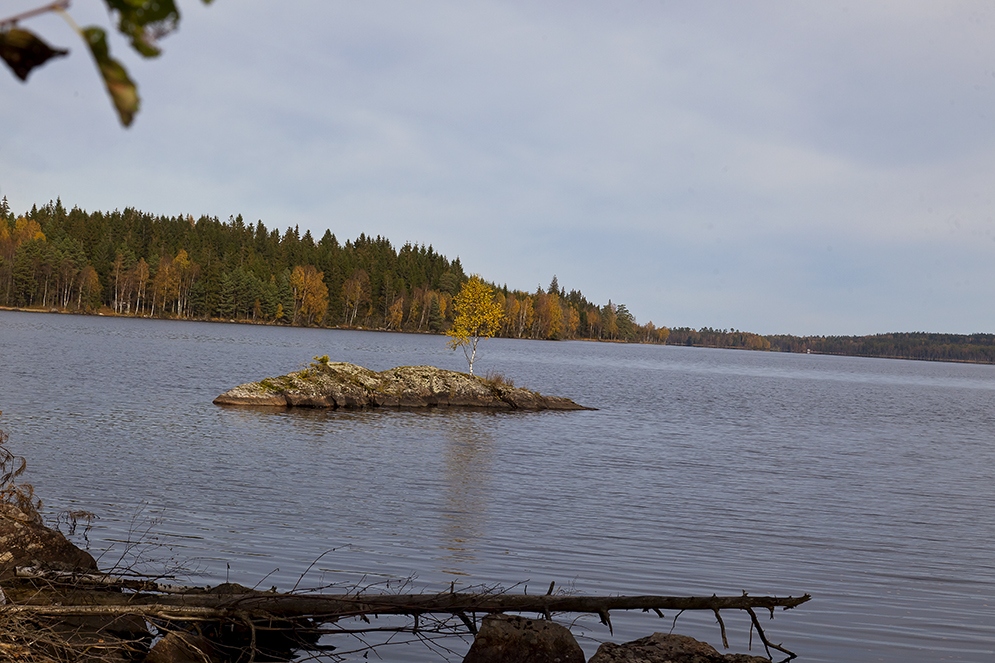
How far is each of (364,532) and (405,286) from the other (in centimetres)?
16022

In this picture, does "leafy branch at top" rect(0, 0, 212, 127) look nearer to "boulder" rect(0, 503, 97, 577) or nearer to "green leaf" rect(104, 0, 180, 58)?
"green leaf" rect(104, 0, 180, 58)

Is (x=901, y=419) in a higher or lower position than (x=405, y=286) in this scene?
lower

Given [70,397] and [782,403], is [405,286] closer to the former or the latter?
[782,403]

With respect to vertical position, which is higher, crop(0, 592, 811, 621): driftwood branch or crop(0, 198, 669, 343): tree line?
crop(0, 198, 669, 343): tree line

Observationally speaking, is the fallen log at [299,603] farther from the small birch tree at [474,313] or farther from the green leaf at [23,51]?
the small birch tree at [474,313]

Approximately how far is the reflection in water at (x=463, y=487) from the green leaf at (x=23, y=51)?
1045 centimetres

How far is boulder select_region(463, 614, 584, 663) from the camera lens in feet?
23.4

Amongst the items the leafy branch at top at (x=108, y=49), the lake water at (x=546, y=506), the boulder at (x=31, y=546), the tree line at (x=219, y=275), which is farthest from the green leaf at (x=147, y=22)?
the tree line at (x=219, y=275)

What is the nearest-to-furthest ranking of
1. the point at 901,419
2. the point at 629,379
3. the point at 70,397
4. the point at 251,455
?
the point at 251,455
the point at 70,397
the point at 901,419
the point at 629,379

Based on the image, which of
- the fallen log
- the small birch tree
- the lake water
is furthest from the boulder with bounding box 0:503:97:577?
the small birch tree

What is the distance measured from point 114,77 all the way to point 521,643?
269 inches

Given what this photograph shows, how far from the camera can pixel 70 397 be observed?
94.3 feet

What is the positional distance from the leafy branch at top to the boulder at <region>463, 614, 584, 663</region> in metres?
6.78

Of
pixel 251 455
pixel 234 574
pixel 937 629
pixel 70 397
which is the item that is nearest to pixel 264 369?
pixel 70 397
